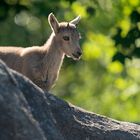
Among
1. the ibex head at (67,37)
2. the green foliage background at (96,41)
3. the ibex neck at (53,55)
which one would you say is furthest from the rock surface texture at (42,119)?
the green foliage background at (96,41)

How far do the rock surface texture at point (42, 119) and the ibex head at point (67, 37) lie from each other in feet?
8.35

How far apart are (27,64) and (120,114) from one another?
1590cm

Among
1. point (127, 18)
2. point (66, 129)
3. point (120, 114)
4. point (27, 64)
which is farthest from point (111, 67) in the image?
point (66, 129)

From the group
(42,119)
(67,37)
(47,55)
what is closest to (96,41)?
(47,55)

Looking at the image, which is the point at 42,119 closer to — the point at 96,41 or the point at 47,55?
the point at 47,55

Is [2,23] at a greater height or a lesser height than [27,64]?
greater

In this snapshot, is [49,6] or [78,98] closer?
[49,6]

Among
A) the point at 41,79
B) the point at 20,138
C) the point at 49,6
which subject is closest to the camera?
the point at 20,138

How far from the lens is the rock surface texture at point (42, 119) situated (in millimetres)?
8802

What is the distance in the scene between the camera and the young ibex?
44.3ft

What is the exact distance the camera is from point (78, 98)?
100 ft

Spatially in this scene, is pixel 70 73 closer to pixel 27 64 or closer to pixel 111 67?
pixel 111 67

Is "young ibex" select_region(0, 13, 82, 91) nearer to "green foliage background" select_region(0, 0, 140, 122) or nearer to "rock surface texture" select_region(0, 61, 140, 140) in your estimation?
"rock surface texture" select_region(0, 61, 140, 140)

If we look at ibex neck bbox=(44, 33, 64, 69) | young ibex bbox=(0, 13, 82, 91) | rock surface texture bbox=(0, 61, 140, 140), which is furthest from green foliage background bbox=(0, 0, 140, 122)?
rock surface texture bbox=(0, 61, 140, 140)
